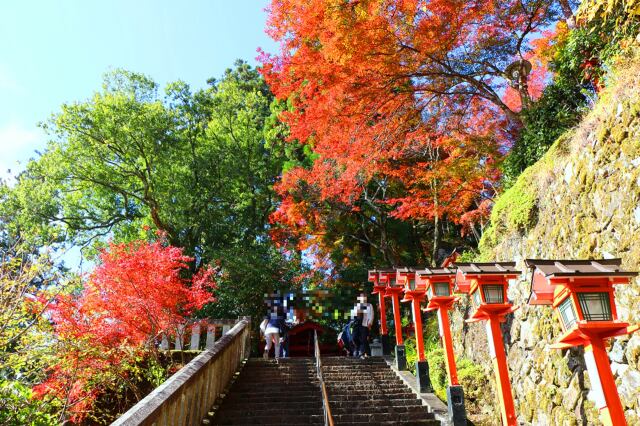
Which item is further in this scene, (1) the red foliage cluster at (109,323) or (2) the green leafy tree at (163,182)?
(2) the green leafy tree at (163,182)

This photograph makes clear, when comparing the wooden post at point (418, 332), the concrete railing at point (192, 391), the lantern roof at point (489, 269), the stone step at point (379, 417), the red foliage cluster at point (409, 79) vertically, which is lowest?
the stone step at point (379, 417)

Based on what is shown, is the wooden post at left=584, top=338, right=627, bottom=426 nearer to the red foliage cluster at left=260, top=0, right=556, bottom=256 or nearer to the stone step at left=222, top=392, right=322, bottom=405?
the stone step at left=222, top=392, right=322, bottom=405

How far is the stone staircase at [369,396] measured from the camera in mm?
7578

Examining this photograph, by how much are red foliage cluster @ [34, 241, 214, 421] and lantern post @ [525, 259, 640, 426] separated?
25.4 ft

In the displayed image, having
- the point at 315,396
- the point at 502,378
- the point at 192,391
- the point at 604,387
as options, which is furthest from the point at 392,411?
the point at 604,387

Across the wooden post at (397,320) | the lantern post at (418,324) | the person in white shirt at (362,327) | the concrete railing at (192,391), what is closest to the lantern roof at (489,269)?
the lantern post at (418,324)

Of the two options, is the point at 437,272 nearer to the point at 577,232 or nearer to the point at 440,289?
the point at 440,289

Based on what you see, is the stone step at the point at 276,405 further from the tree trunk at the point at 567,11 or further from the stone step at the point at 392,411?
the tree trunk at the point at 567,11

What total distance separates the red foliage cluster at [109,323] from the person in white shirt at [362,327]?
4.66 meters

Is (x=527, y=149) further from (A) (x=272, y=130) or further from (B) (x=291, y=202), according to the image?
(A) (x=272, y=130)

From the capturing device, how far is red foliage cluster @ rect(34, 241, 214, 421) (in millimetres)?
8125

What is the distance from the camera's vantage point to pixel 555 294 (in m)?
3.87

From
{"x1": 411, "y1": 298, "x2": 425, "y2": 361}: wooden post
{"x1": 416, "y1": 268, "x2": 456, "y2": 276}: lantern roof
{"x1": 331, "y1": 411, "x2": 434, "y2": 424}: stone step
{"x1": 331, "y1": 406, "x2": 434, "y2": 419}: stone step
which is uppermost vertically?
{"x1": 416, "y1": 268, "x2": 456, "y2": 276}: lantern roof

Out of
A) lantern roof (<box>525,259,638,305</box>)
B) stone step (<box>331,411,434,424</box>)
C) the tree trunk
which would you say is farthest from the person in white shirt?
the tree trunk
